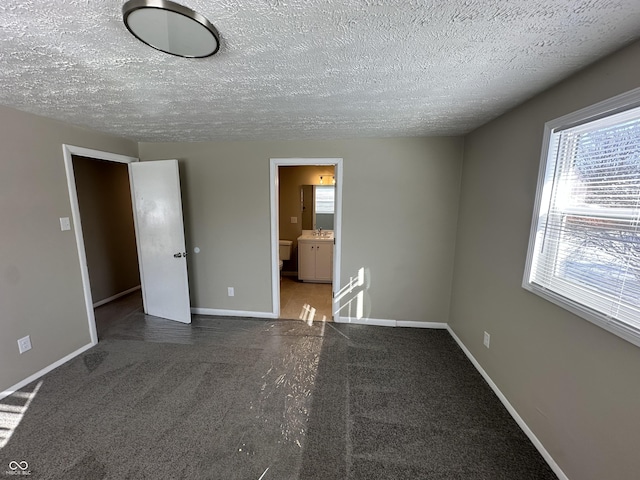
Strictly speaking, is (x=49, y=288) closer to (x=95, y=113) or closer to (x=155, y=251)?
(x=155, y=251)

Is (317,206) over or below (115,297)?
over

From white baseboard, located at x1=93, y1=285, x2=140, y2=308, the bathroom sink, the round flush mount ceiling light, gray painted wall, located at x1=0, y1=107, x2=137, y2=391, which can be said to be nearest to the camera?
the round flush mount ceiling light

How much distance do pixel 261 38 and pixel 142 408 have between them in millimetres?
2494

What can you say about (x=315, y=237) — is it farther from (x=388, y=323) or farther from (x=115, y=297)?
(x=115, y=297)

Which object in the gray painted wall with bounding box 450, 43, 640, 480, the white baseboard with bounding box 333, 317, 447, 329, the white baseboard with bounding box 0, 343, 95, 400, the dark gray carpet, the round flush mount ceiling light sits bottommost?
the dark gray carpet

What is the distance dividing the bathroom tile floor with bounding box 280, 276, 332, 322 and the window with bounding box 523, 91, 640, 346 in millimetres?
2379

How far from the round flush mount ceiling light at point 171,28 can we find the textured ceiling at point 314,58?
0.13 ft

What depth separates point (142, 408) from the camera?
184 cm

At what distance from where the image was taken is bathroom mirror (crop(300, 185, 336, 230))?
193 inches

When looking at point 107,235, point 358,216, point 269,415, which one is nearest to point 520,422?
point 269,415

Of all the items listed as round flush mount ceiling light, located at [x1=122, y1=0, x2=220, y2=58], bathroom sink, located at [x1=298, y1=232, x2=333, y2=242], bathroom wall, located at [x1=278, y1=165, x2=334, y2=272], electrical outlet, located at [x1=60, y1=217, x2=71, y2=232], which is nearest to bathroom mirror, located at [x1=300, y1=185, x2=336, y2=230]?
bathroom wall, located at [x1=278, y1=165, x2=334, y2=272]

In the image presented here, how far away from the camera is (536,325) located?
162 cm

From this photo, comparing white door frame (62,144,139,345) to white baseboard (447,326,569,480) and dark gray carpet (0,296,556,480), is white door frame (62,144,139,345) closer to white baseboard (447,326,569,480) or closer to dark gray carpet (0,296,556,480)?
dark gray carpet (0,296,556,480)

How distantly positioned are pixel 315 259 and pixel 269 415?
3.00 meters
